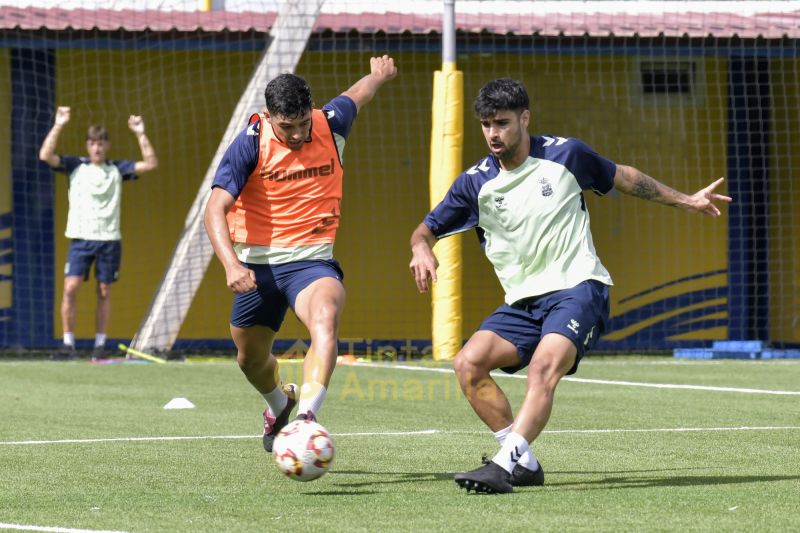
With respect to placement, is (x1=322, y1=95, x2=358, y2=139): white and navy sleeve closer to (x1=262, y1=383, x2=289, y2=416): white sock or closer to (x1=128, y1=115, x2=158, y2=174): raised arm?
(x1=262, y1=383, x2=289, y2=416): white sock

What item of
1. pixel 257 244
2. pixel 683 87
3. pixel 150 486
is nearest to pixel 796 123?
pixel 683 87

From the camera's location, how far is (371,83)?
→ 9148 mm

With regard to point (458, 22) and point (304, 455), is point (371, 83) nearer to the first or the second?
point (304, 455)

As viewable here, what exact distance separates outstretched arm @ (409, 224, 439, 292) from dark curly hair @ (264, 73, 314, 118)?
0.93 metres

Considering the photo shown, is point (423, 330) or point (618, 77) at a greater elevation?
→ point (618, 77)

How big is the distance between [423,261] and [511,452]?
1054mm

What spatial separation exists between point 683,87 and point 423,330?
424 centimetres

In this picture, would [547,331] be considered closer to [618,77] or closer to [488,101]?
[488,101]

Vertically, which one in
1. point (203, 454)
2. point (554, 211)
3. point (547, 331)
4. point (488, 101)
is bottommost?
point (203, 454)

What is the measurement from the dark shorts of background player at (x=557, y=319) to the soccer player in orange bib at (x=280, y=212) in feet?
2.92

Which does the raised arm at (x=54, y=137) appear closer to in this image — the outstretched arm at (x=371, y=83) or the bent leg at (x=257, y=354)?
the outstretched arm at (x=371, y=83)

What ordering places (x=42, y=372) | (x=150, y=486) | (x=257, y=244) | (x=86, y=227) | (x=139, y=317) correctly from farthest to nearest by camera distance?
1. (x=139, y=317)
2. (x=86, y=227)
3. (x=42, y=372)
4. (x=257, y=244)
5. (x=150, y=486)

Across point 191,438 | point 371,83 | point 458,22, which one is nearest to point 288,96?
point 371,83

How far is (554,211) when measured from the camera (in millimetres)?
7602
